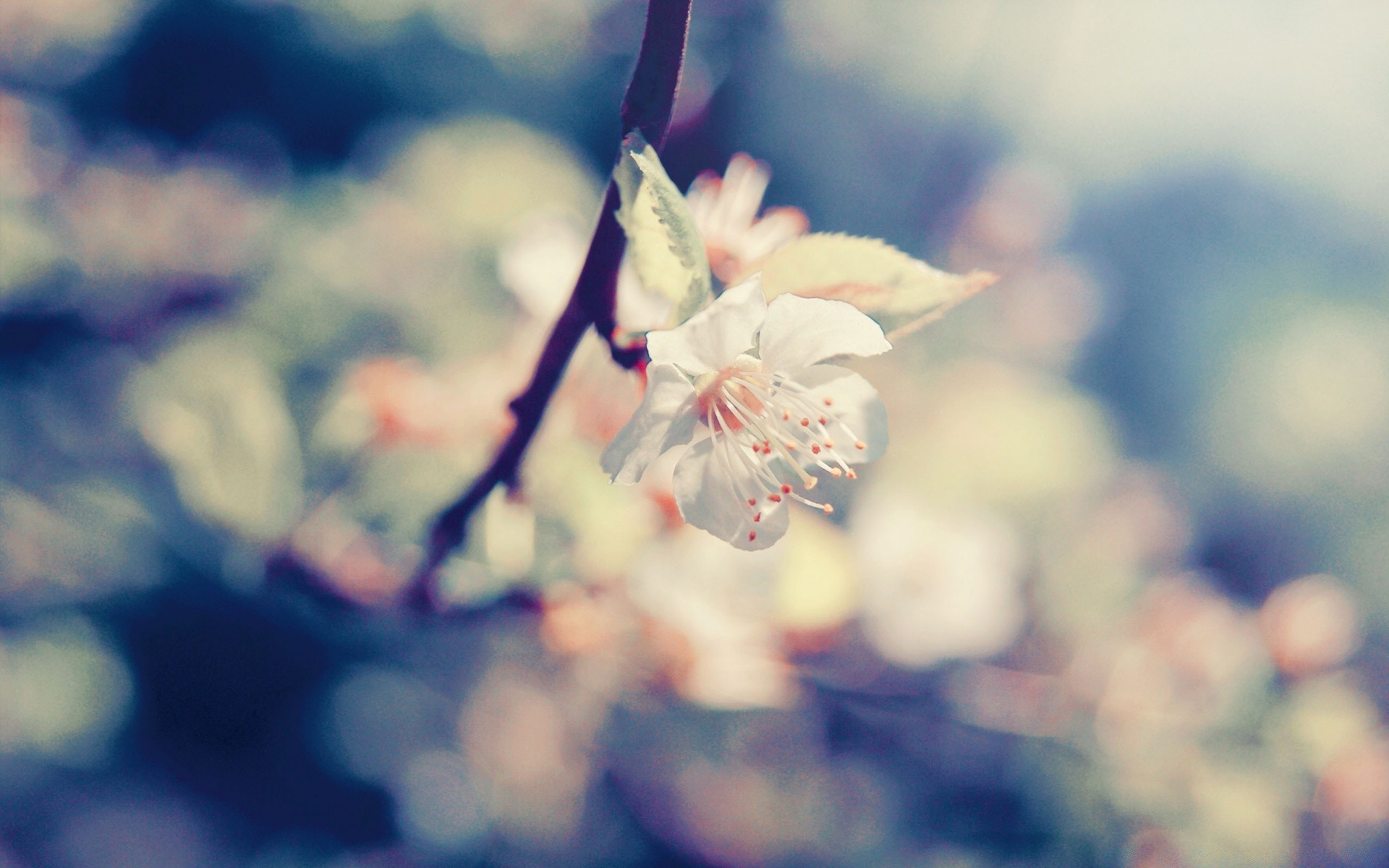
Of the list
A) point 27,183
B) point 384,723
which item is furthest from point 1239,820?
point 27,183

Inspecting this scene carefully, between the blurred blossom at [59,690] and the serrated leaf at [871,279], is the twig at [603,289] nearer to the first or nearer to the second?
the serrated leaf at [871,279]

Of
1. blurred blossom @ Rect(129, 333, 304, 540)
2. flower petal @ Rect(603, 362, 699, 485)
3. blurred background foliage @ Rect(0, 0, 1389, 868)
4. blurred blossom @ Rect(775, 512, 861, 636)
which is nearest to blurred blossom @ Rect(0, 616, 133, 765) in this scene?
blurred background foliage @ Rect(0, 0, 1389, 868)

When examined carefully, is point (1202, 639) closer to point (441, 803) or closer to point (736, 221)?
point (736, 221)

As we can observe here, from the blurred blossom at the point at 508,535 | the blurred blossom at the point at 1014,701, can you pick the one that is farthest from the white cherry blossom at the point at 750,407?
the blurred blossom at the point at 1014,701

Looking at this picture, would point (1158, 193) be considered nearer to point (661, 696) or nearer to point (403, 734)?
point (661, 696)

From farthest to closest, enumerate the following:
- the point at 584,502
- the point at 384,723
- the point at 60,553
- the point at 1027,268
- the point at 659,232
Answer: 1. the point at 1027,268
2. the point at 384,723
3. the point at 60,553
4. the point at 584,502
5. the point at 659,232

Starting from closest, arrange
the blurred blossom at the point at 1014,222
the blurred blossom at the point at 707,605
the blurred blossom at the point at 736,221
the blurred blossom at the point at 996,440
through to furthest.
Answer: the blurred blossom at the point at 736,221, the blurred blossom at the point at 707,605, the blurred blossom at the point at 996,440, the blurred blossom at the point at 1014,222

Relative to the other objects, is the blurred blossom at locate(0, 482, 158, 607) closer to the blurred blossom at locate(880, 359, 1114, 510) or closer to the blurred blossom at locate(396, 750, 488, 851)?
the blurred blossom at locate(396, 750, 488, 851)
